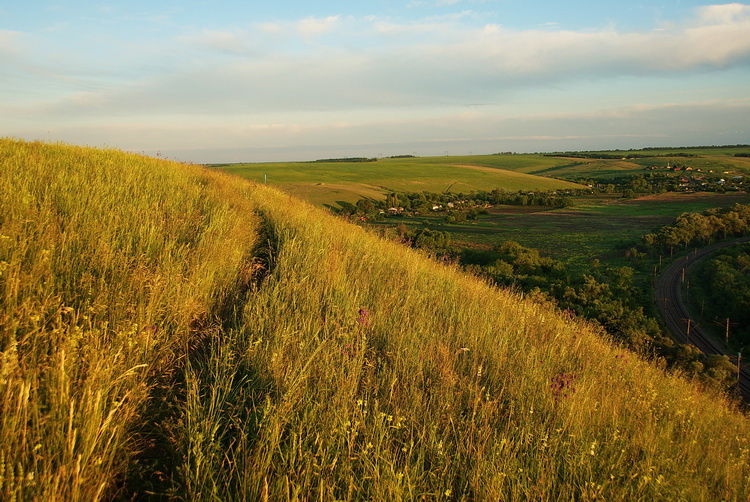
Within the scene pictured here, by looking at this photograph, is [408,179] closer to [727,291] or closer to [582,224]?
[582,224]

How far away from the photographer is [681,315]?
91.0 ft

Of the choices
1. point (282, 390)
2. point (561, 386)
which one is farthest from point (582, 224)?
point (282, 390)

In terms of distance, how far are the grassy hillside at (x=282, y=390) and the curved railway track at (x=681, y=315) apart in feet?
70.1

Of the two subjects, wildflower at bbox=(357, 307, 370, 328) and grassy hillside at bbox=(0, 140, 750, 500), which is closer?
grassy hillside at bbox=(0, 140, 750, 500)

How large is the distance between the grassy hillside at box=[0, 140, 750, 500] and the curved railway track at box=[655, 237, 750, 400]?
21352mm

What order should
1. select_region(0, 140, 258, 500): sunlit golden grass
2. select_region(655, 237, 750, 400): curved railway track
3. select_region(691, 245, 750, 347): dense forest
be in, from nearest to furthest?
select_region(0, 140, 258, 500): sunlit golden grass, select_region(655, 237, 750, 400): curved railway track, select_region(691, 245, 750, 347): dense forest

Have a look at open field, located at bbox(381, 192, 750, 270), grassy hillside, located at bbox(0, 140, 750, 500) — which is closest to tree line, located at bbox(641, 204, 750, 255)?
open field, located at bbox(381, 192, 750, 270)

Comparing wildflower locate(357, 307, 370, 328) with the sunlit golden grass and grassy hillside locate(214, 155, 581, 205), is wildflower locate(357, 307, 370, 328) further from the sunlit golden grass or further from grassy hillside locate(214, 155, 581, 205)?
grassy hillside locate(214, 155, 581, 205)

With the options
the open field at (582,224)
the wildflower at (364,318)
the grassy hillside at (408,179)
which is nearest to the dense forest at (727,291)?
the open field at (582,224)

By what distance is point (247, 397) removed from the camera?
2.49 m

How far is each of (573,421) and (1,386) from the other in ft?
10.7

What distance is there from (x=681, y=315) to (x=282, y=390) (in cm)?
3398

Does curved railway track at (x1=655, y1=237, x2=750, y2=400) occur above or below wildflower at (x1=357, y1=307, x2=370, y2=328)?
below

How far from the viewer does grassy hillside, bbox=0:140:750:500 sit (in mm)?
1852
